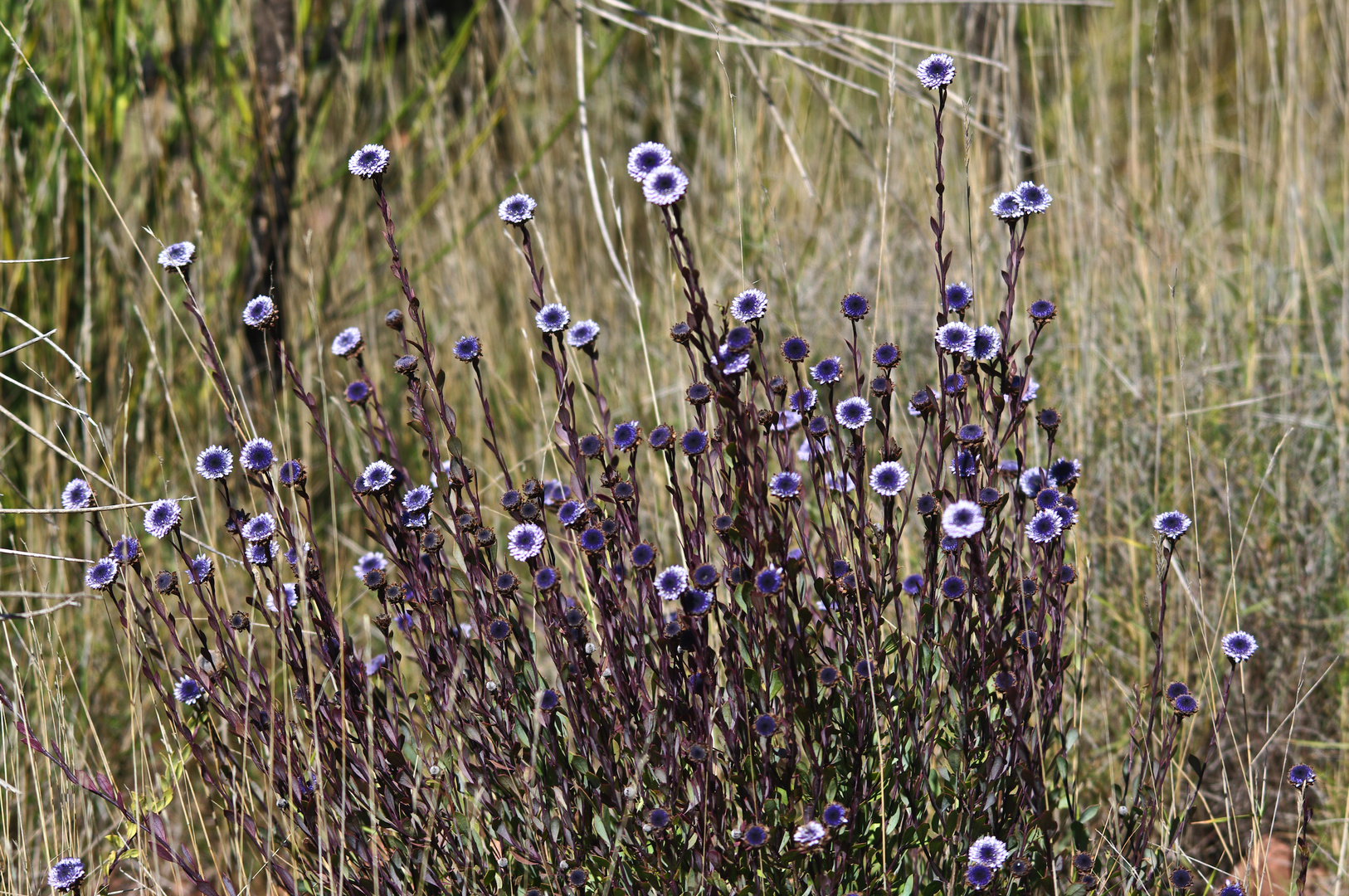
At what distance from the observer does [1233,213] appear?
5.13 meters

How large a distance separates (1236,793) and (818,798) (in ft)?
4.97

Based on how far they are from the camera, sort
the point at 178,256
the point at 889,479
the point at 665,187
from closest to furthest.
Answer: the point at 665,187 → the point at 889,479 → the point at 178,256

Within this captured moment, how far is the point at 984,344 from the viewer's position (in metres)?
1.70

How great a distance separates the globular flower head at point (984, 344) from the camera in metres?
1.69

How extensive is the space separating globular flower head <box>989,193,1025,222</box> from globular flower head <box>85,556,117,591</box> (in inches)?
55.0

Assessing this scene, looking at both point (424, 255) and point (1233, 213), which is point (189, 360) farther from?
point (1233, 213)

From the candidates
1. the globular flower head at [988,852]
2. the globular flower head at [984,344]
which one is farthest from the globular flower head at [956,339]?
the globular flower head at [988,852]

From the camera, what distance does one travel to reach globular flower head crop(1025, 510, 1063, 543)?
5.46ft

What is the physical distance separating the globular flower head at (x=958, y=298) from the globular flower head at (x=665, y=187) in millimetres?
515

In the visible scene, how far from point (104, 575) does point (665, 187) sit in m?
0.99

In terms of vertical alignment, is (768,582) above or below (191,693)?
above

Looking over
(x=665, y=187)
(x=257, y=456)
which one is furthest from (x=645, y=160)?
(x=257, y=456)

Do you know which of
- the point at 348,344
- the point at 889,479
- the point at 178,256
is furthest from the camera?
the point at 348,344

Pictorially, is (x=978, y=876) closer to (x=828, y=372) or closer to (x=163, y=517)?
(x=828, y=372)
